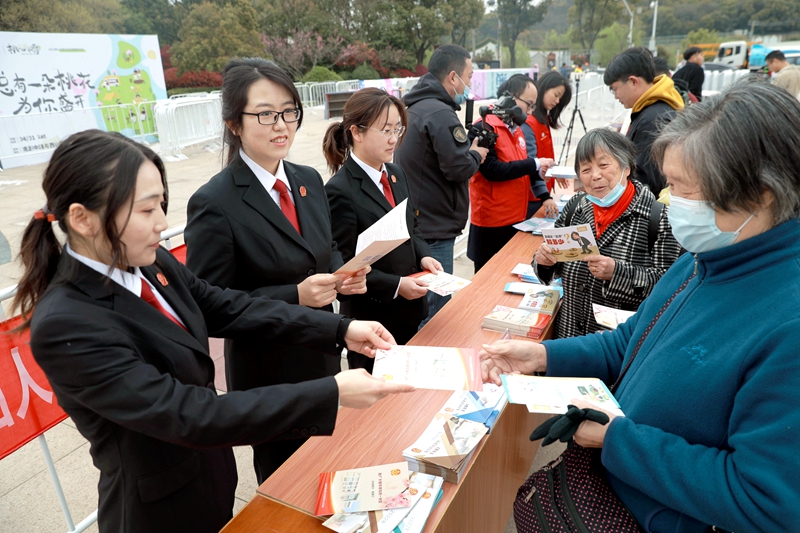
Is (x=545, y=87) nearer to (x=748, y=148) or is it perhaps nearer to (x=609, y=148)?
(x=609, y=148)

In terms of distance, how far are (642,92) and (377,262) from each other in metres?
2.54

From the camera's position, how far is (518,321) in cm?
236

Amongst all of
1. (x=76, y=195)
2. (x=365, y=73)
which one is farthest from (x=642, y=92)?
(x=365, y=73)

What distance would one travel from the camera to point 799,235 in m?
1.00

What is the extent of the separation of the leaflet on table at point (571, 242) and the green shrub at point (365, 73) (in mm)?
22552

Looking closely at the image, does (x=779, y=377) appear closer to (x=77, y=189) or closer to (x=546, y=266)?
(x=77, y=189)

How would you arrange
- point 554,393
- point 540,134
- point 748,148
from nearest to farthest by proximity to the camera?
point 748,148, point 554,393, point 540,134

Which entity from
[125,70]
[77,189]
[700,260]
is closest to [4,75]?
[125,70]

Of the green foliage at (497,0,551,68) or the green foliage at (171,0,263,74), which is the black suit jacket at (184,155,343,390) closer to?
the green foliage at (171,0,263,74)

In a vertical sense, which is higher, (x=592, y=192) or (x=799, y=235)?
(x=799, y=235)

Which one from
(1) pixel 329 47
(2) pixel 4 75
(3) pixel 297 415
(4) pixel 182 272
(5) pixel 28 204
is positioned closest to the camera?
(3) pixel 297 415

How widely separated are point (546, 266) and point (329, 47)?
74.1ft

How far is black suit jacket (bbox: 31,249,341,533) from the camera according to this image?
109 centimetres

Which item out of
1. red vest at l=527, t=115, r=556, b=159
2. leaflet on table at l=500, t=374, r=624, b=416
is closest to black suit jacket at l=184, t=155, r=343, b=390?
leaflet on table at l=500, t=374, r=624, b=416
